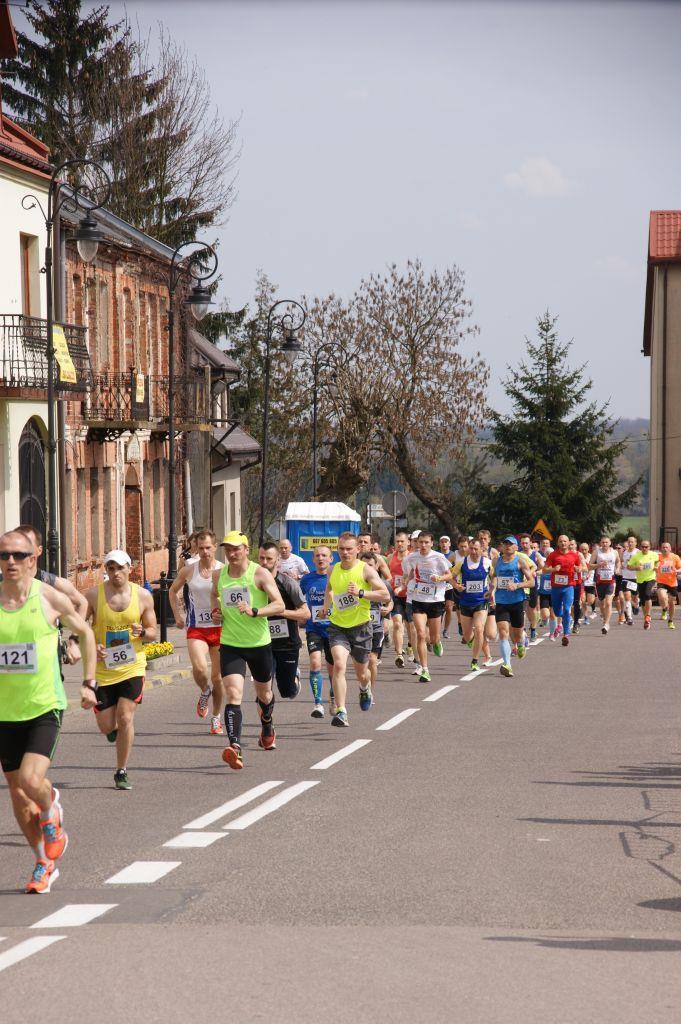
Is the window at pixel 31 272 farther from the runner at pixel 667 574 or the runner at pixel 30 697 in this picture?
the runner at pixel 30 697

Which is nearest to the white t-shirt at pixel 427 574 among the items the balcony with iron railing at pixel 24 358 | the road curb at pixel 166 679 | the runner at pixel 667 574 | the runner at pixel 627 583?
the road curb at pixel 166 679

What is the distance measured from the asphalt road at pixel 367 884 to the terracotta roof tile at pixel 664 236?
58973mm

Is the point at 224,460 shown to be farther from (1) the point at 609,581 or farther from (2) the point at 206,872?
(2) the point at 206,872

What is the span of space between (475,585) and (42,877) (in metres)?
14.9

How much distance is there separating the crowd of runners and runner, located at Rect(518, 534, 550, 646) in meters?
0.04

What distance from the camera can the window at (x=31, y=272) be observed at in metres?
32.0

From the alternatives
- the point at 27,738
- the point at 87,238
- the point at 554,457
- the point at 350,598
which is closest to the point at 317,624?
the point at 350,598

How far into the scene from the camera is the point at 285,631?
16047 mm

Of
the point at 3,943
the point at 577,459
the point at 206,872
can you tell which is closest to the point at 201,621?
the point at 206,872

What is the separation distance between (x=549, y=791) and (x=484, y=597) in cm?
1129

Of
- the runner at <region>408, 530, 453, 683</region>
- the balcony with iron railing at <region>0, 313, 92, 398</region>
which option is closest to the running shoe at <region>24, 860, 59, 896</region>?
the runner at <region>408, 530, 453, 683</region>

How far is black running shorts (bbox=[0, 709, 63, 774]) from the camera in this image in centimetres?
832

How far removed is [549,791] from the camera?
11547 millimetres

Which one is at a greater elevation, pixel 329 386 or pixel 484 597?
pixel 329 386
